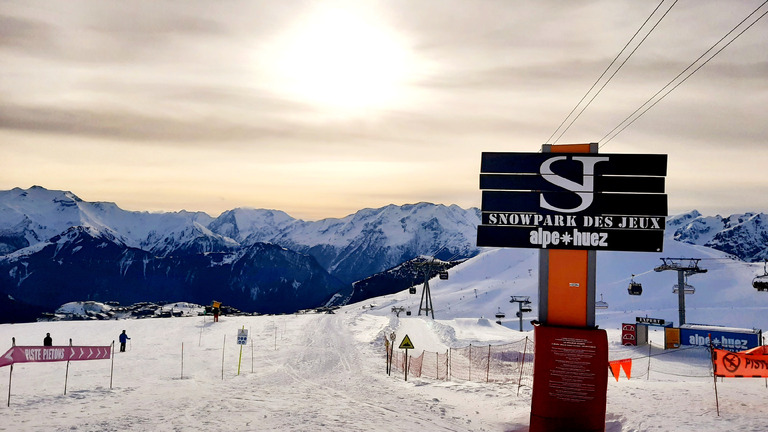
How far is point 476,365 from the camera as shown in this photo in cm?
4400

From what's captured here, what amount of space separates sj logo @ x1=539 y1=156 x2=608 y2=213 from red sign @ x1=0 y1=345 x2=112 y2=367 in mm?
21515

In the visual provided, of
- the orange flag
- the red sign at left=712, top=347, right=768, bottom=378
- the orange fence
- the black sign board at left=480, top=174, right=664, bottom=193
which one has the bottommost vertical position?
Result: the orange fence

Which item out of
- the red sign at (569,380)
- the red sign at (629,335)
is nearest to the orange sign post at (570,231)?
the red sign at (569,380)

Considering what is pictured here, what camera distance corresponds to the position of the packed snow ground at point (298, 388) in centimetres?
1947

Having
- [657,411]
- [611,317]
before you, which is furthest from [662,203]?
[611,317]

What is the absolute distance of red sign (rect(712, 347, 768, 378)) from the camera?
20.9 metres

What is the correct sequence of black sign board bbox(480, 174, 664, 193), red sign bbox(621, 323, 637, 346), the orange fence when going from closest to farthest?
black sign board bbox(480, 174, 664, 193), the orange fence, red sign bbox(621, 323, 637, 346)

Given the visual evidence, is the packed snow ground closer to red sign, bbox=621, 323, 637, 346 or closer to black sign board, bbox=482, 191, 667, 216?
red sign, bbox=621, 323, 637, 346

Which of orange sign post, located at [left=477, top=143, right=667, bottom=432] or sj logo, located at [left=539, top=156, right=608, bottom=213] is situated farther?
sj logo, located at [left=539, top=156, right=608, bottom=213]

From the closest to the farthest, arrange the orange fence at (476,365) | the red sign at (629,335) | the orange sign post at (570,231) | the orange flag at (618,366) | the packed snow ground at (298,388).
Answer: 1. the packed snow ground at (298,388)
2. the orange sign post at (570,231)
3. the orange flag at (618,366)
4. the orange fence at (476,365)
5. the red sign at (629,335)

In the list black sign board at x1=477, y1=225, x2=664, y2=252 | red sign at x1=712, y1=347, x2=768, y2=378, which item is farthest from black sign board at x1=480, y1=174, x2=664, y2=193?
red sign at x1=712, y1=347, x2=768, y2=378

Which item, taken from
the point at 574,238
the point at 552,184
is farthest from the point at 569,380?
the point at 552,184

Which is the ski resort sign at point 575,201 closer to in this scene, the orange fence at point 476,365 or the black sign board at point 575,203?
the black sign board at point 575,203

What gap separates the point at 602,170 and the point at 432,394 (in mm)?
13041
